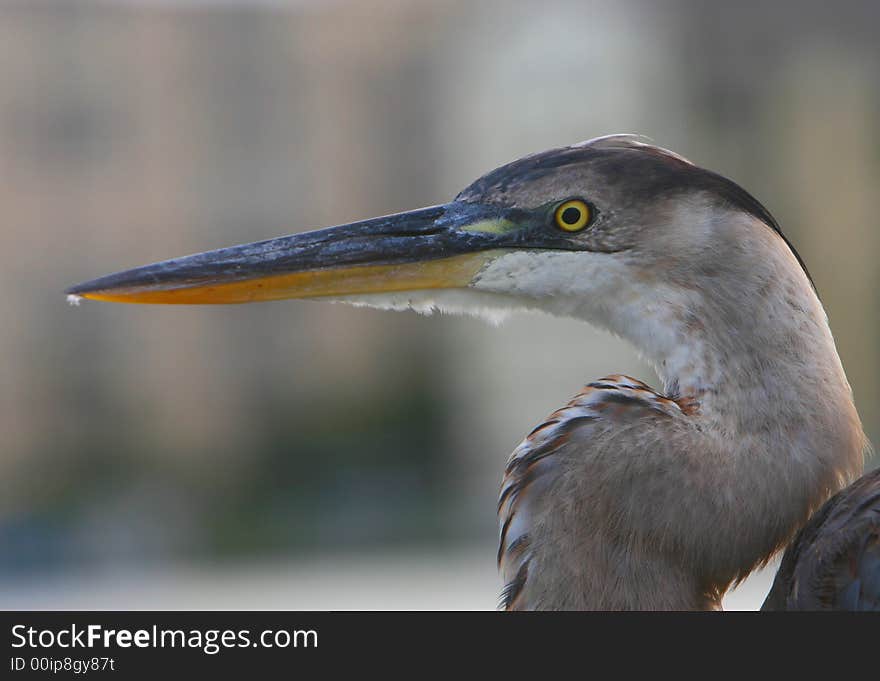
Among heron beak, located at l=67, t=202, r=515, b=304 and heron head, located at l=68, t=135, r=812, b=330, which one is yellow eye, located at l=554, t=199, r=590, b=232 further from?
heron beak, located at l=67, t=202, r=515, b=304

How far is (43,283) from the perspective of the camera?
79.2ft

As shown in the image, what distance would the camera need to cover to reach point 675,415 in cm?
200

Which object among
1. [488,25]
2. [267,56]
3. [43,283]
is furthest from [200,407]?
[488,25]

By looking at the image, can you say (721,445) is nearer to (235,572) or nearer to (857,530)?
(857,530)

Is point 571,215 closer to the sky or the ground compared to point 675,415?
closer to the sky

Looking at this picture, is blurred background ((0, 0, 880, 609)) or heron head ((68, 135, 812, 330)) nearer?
heron head ((68, 135, 812, 330))

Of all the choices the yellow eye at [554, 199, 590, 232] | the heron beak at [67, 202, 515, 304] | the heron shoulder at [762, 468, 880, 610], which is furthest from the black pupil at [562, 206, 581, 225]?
the heron shoulder at [762, 468, 880, 610]

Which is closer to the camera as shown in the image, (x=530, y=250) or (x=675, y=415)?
(x=675, y=415)

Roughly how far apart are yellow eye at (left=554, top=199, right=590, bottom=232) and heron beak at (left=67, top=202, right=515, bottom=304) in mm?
156

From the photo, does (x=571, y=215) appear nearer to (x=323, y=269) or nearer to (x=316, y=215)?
(x=323, y=269)

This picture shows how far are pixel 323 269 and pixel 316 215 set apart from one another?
23.3 metres

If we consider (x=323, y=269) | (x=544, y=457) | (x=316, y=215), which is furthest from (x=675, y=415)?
(x=316, y=215)

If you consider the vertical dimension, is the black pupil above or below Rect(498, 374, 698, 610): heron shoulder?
above

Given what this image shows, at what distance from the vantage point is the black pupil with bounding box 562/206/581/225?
2.12 metres
